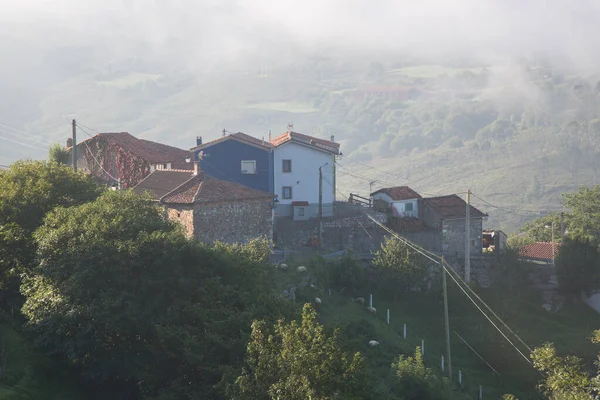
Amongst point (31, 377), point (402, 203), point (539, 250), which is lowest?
point (31, 377)

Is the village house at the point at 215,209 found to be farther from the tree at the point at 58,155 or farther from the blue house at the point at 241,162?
the blue house at the point at 241,162

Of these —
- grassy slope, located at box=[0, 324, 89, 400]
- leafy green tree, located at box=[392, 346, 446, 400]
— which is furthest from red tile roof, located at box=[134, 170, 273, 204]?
leafy green tree, located at box=[392, 346, 446, 400]

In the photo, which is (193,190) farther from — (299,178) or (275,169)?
(299,178)

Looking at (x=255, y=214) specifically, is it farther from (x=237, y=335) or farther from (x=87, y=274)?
(x=237, y=335)

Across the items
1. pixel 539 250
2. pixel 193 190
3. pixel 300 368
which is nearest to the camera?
pixel 300 368

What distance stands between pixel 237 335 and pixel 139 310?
13.1 feet

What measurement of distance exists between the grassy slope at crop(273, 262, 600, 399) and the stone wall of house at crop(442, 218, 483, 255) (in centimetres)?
409

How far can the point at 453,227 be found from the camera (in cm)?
5009

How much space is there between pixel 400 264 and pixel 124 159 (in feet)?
70.5

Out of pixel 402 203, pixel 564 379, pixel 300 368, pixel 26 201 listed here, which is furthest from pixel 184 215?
pixel 300 368

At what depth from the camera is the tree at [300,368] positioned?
1892 cm

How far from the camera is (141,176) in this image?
54719mm

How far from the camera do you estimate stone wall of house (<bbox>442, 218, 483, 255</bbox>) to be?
163 ft

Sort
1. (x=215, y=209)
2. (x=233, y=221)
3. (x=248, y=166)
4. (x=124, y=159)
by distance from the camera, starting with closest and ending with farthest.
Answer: (x=215, y=209) < (x=233, y=221) < (x=248, y=166) < (x=124, y=159)
